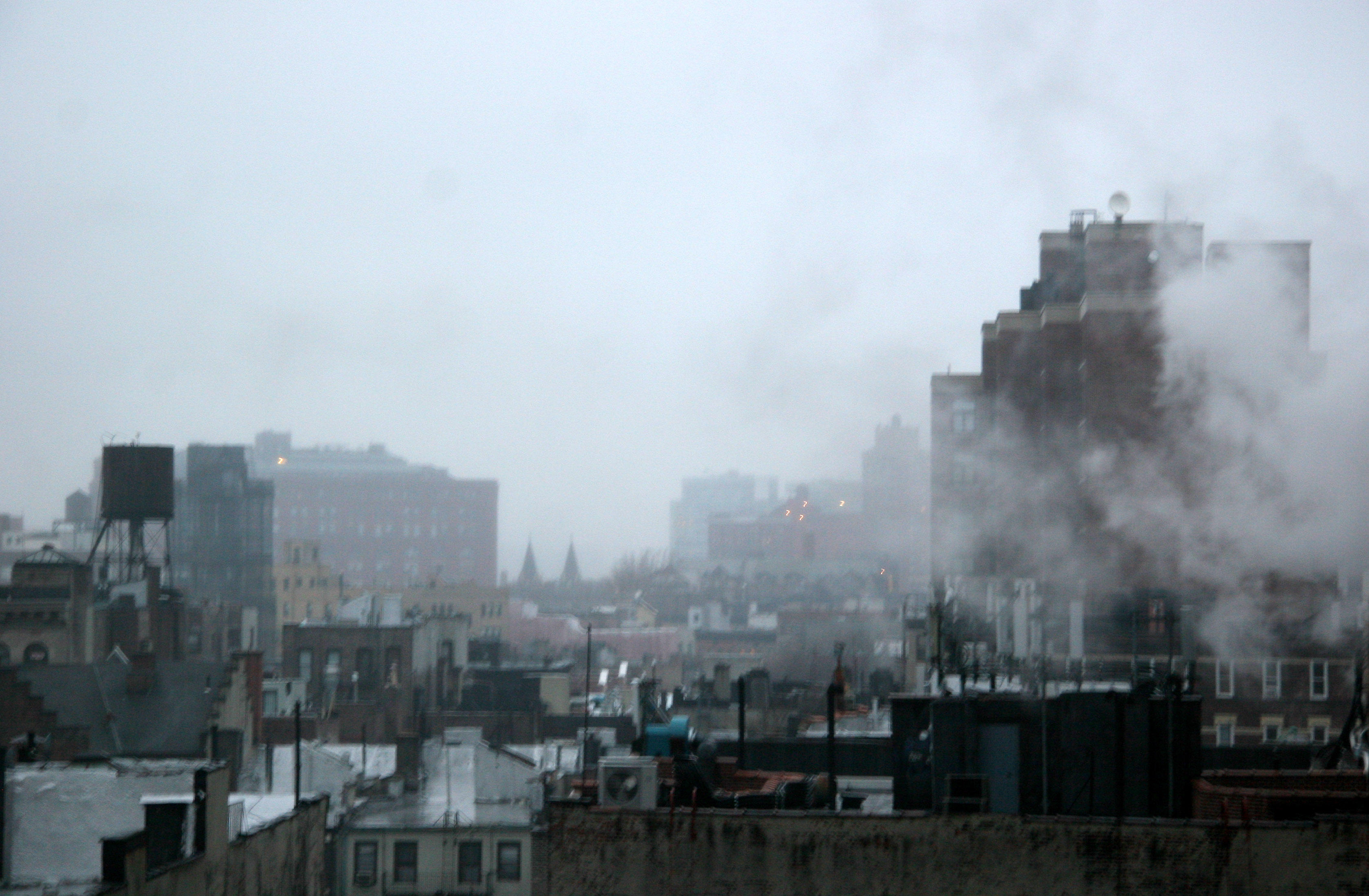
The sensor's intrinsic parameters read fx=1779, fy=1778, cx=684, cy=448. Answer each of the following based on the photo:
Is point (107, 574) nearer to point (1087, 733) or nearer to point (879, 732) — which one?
point (879, 732)

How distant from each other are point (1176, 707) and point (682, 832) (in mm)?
5095

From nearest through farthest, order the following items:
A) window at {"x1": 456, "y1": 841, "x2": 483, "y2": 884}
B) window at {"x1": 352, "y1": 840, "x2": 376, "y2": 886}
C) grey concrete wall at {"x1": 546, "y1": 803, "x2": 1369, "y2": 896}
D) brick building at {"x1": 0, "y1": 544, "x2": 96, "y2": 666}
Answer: grey concrete wall at {"x1": 546, "y1": 803, "x2": 1369, "y2": 896} < window at {"x1": 352, "y1": 840, "x2": 376, "y2": 886} < window at {"x1": 456, "y1": 841, "x2": 483, "y2": 884} < brick building at {"x1": 0, "y1": 544, "x2": 96, "y2": 666}

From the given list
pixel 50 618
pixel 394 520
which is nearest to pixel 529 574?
pixel 394 520

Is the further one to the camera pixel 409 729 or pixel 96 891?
pixel 409 729

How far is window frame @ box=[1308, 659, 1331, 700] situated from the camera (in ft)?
125

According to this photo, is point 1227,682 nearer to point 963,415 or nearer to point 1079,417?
point 1079,417

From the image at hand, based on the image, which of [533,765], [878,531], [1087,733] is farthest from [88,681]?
[878,531]

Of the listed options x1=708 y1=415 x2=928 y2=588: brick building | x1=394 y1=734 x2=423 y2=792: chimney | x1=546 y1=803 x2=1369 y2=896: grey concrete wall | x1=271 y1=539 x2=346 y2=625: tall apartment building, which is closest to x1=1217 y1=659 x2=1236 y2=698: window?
x1=394 y1=734 x2=423 y2=792: chimney

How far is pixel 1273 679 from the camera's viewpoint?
126 ft

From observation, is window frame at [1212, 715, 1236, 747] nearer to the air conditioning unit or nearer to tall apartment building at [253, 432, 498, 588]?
the air conditioning unit

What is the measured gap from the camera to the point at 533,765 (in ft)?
125

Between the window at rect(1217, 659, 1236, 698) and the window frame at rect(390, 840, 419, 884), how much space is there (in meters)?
17.5

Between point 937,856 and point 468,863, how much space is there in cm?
1956

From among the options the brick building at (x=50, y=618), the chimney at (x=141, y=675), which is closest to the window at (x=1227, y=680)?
A: the chimney at (x=141, y=675)
